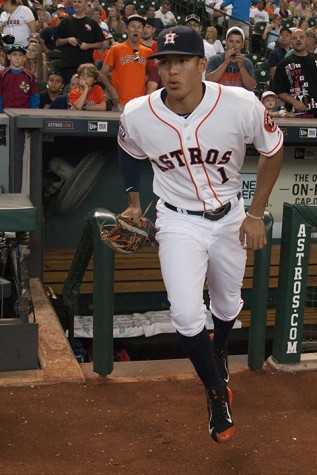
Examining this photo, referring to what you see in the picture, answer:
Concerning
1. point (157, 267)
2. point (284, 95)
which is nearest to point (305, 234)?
point (157, 267)

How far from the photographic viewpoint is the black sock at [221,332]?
Answer: 12.3 feet

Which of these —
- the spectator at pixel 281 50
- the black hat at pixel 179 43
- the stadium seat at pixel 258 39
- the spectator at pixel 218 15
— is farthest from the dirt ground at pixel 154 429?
the stadium seat at pixel 258 39

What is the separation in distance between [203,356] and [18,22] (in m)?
9.57

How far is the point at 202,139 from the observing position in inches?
127

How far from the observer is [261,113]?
3273 millimetres

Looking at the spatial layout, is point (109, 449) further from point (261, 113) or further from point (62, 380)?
point (261, 113)

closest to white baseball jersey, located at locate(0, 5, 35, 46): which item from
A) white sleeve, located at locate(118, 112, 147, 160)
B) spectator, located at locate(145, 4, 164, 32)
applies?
spectator, located at locate(145, 4, 164, 32)

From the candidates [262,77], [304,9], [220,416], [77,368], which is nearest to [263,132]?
[220,416]

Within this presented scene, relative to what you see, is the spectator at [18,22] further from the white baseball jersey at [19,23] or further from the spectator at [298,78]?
the spectator at [298,78]

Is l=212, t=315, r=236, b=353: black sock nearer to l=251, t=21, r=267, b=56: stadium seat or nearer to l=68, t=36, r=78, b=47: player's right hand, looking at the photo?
l=68, t=36, r=78, b=47: player's right hand

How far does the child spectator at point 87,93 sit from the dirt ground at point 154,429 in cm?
423

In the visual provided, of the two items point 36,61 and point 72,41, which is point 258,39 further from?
point 72,41

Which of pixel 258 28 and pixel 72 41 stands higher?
pixel 258 28

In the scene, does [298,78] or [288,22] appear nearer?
[298,78]
